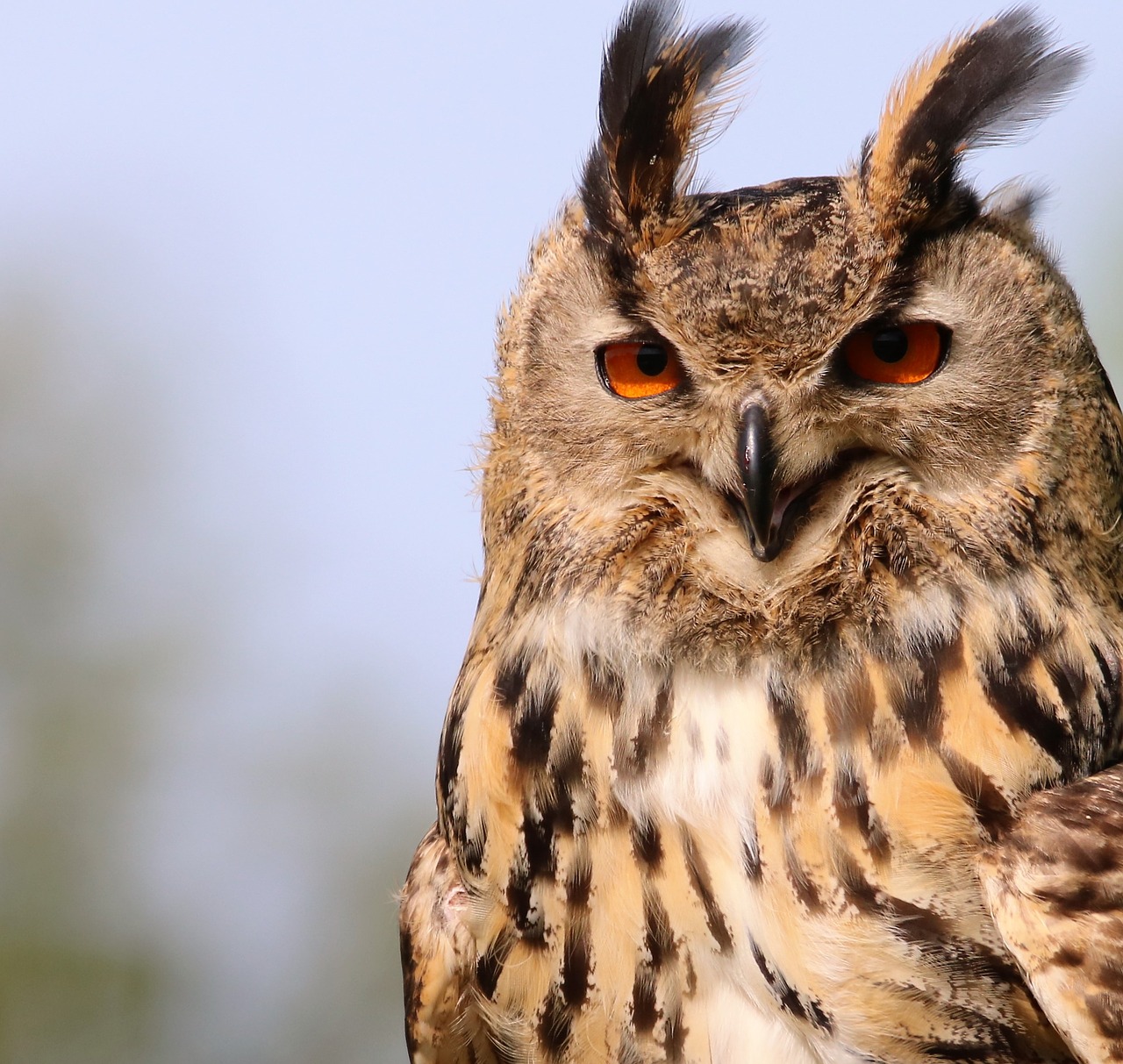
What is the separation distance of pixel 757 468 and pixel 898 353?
0.28 meters

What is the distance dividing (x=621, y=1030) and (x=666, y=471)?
75cm

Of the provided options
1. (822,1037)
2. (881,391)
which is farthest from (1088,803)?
(881,391)

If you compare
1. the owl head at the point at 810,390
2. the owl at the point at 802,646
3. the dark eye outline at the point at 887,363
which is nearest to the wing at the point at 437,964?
the owl at the point at 802,646

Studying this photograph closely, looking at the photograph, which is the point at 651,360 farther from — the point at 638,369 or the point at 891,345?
the point at 891,345

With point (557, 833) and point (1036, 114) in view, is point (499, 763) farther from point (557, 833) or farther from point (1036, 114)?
point (1036, 114)

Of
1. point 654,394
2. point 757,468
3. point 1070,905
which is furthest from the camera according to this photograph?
point 654,394

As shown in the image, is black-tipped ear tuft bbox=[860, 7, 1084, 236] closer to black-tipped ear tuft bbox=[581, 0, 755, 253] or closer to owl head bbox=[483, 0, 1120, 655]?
owl head bbox=[483, 0, 1120, 655]

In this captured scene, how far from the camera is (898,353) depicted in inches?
76.0

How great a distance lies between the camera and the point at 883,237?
194cm

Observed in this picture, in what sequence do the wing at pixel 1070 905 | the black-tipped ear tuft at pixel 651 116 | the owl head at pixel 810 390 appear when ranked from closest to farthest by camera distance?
the wing at pixel 1070 905 → the owl head at pixel 810 390 → the black-tipped ear tuft at pixel 651 116

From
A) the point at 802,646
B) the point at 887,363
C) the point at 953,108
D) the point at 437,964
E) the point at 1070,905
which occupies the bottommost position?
the point at 437,964

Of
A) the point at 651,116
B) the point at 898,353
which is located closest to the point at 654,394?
the point at 898,353

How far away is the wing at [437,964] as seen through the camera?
2133mm

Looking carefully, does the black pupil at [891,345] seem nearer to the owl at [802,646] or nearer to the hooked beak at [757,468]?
the owl at [802,646]
